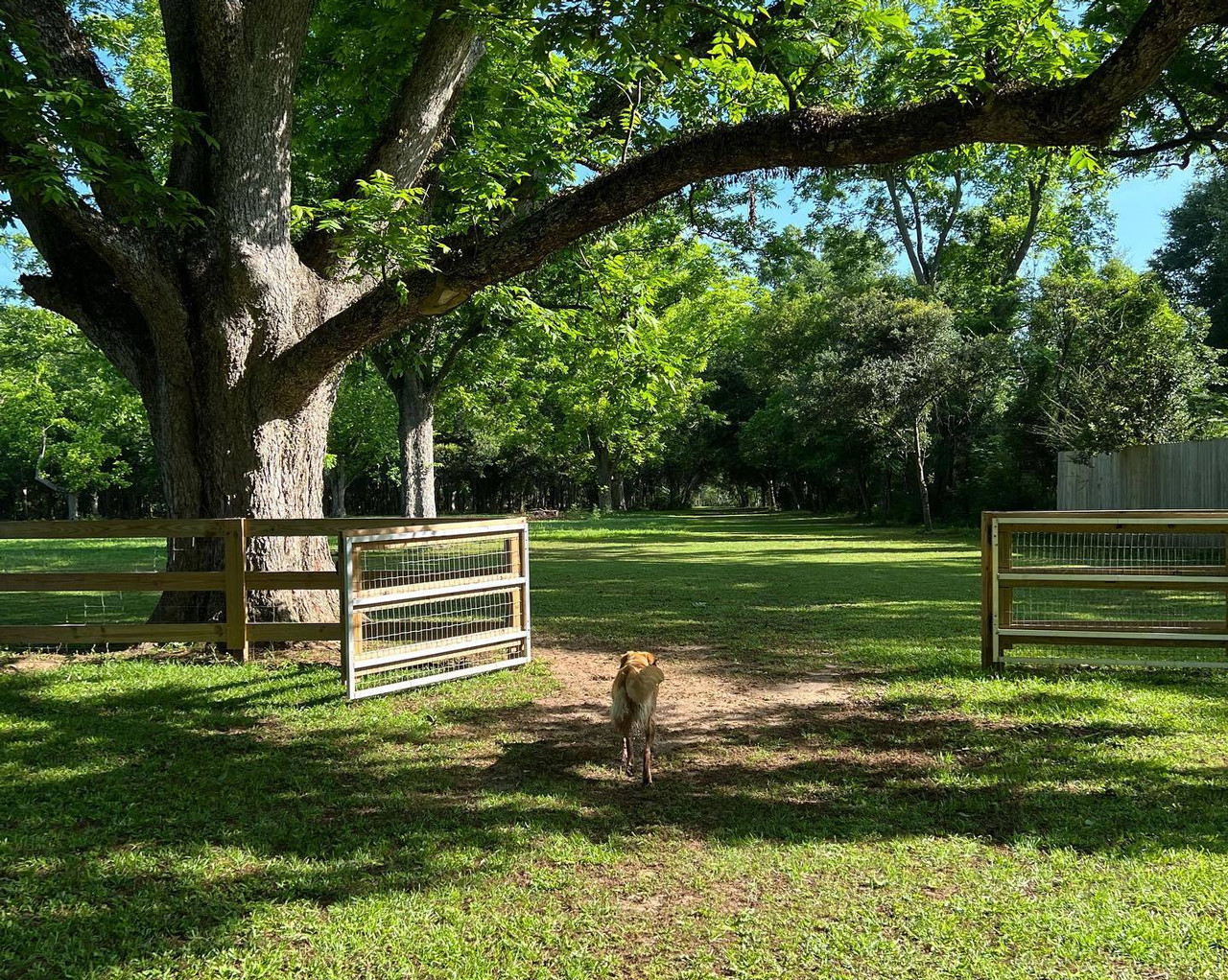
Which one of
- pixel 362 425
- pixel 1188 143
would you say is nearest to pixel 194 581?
pixel 1188 143

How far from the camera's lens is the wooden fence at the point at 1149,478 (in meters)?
17.9

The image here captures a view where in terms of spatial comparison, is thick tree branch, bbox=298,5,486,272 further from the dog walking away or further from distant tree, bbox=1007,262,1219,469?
distant tree, bbox=1007,262,1219,469

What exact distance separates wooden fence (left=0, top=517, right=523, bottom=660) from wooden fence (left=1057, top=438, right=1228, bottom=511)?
13912 mm

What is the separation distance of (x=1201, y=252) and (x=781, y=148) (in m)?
42.0

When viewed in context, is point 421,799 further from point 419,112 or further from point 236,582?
point 419,112

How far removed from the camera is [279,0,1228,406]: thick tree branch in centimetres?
504

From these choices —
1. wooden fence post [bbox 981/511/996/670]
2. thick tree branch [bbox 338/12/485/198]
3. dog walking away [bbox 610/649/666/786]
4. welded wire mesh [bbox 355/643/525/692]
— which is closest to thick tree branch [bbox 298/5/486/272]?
thick tree branch [bbox 338/12/485/198]

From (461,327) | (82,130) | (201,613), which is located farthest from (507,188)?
(461,327)

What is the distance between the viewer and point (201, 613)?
27.5 ft

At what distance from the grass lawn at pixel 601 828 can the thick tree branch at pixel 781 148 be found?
314 cm

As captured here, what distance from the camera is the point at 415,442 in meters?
21.5

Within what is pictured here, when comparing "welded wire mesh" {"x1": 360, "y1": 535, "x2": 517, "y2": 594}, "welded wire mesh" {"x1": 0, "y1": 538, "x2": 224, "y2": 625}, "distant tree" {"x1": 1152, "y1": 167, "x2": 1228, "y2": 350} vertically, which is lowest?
"welded wire mesh" {"x1": 0, "y1": 538, "x2": 224, "y2": 625}

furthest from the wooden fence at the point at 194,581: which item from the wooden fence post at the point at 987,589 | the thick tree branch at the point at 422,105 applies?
the wooden fence post at the point at 987,589

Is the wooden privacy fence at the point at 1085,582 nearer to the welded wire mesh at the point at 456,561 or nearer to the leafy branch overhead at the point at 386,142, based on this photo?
the leafy branch overhead at the point at 386,142
